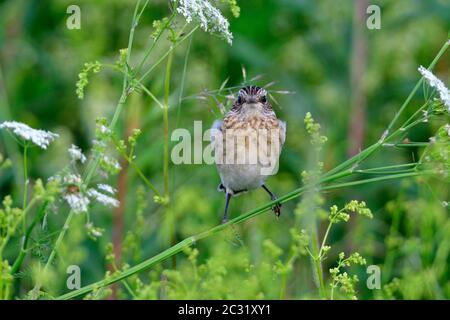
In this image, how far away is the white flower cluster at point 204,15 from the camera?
2.81 metres

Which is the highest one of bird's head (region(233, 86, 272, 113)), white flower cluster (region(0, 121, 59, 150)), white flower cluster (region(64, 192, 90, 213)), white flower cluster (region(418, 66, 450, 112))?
bird's head (region(233, 86, 272, 113))

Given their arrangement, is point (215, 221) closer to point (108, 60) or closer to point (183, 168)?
point (183, 168)

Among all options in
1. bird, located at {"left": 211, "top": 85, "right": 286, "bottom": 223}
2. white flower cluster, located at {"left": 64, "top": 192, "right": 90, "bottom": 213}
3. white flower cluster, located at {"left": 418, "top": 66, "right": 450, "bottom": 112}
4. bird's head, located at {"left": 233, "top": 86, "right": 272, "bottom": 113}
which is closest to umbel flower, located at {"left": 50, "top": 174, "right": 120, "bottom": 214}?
white flower cluster, located at {"left": 64, "top": 192, "right": 90, "bottom": 213}

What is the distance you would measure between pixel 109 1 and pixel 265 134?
2.66 metres

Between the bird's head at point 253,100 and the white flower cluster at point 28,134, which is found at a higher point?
the bird's head at point 253,100

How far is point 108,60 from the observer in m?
5.84

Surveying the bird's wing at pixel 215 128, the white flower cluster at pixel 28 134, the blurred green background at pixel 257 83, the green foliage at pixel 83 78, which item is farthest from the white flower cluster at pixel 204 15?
the blurred green background at pixel 257 83

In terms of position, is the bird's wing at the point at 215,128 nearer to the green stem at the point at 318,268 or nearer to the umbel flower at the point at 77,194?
the green stem at the point at 318,268

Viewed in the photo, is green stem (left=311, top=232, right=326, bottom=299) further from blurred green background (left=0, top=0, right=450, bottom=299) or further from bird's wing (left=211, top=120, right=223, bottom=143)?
blurred green background (left=0, top=0, right=450, bottom=299)

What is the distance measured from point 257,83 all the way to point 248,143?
1487 mm

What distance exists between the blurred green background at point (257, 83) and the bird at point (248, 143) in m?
0.61

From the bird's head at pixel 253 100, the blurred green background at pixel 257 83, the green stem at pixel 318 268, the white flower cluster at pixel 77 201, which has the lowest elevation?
the green stem at pixel 318 268

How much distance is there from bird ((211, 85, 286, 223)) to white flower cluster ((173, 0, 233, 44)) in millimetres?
848

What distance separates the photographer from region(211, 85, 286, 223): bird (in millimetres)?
3791
